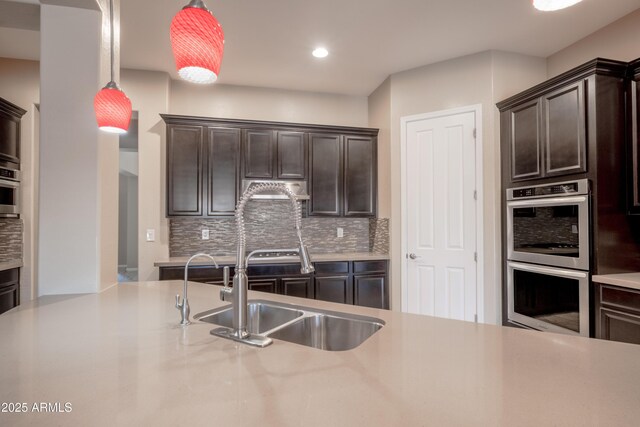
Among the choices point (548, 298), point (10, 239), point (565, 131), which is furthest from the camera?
point (10, 239)

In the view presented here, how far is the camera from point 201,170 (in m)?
3.53

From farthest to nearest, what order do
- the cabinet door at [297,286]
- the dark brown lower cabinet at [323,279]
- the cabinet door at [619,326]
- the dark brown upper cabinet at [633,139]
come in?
the cabinet door at [297,286]
the dark brown lower cabinet at [323,279]
the dark brown upper cabinet at [633,139]
the cabinet door at [619,326]

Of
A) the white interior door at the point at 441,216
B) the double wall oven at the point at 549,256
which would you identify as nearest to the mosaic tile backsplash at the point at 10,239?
the white interior door at the point at 441,216

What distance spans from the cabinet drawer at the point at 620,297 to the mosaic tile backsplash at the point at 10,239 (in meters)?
4.97

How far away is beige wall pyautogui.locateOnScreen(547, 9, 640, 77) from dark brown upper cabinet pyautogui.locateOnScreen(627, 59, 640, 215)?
397 mm

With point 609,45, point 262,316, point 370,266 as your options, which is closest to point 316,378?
point 262,316

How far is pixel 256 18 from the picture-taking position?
269cm

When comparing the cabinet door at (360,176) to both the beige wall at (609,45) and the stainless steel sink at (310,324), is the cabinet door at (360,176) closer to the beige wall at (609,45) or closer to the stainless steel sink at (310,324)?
the beige wall at (609,45)

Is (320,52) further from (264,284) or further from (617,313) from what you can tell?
(617,313)

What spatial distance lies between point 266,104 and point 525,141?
2.76 m

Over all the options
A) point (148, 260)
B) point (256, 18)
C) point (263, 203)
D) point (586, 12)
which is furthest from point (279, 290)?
point (586, 12)

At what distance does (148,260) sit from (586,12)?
174 inches

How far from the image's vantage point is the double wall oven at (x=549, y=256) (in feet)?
7.55

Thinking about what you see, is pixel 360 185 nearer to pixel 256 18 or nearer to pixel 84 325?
pixel 256 18
